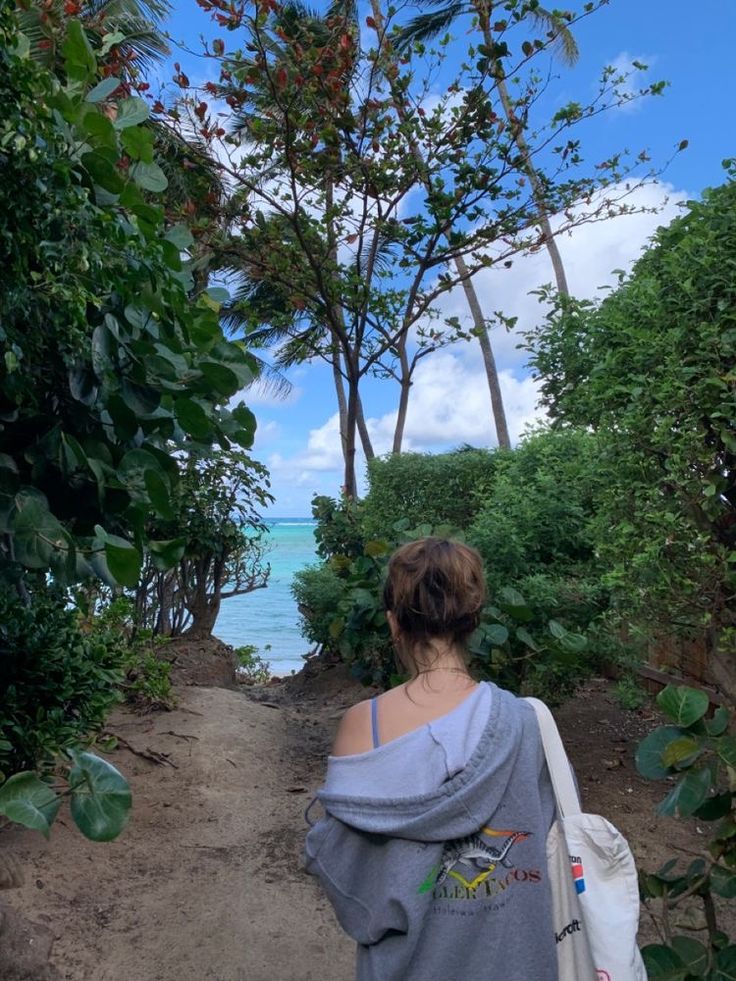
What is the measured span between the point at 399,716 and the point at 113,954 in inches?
92.5

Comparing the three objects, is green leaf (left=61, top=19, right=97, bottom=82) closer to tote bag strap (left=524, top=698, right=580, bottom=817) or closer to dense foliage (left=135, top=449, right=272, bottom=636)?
tote bag strap (left=524, top=698, right=580, bottom=817)

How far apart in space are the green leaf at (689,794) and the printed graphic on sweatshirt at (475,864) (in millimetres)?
446

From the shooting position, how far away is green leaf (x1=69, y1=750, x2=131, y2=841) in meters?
1.61

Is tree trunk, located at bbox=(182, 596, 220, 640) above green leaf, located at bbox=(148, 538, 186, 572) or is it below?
below

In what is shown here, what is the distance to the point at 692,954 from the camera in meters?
2.10

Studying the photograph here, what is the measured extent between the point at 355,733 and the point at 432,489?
674 centimetres

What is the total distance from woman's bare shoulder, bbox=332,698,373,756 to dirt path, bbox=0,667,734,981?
195cm

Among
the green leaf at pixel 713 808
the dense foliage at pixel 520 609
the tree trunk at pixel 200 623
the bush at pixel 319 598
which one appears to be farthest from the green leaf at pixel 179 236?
the tree trunk at pixel 200 623

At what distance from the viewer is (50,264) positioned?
6.00 ft

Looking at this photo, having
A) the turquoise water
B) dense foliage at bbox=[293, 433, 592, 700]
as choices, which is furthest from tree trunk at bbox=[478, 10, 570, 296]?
the turquoise water

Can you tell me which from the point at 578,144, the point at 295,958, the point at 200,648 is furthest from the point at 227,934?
the point at 578,144

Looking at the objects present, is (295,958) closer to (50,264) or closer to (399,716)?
(399,716)

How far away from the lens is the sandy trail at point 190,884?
11.3 feet

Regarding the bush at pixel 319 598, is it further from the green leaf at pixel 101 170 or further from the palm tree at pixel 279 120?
the green leaf at pixel 101 170
